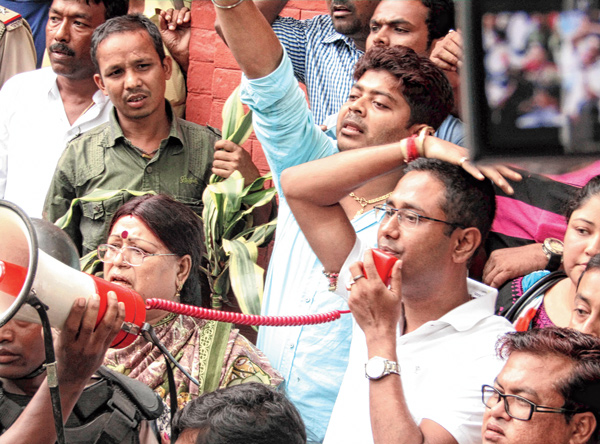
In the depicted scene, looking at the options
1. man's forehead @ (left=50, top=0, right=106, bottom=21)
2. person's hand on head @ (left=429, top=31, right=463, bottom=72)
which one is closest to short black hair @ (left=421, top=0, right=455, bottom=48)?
person's hand on head @ (left=429, top=31, right=463, bottom=72)

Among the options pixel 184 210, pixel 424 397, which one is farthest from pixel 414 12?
pixel 424 397

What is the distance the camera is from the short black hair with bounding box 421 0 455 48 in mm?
3033

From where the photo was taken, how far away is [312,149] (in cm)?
270

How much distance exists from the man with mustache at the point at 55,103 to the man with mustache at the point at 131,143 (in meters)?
0.35

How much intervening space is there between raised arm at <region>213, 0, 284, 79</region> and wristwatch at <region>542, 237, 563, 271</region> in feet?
3.37

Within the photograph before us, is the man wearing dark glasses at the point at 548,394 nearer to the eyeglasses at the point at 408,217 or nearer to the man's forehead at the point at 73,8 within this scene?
the eyeglasses at the point at 408,217

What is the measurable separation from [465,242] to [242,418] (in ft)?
3.03

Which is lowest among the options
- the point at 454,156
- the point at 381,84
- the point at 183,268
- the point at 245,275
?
the point at 245,275

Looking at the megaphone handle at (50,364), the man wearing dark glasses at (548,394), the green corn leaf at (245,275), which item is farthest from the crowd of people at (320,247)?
the green corn leaf at (245,275)

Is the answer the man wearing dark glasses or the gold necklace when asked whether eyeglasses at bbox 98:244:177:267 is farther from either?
the man wearing dark glasses

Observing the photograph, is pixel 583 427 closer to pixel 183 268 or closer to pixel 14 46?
pixel 183 268

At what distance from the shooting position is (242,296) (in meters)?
3.16

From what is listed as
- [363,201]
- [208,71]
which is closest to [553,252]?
[363,201]

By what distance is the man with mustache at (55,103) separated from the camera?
150 inches
